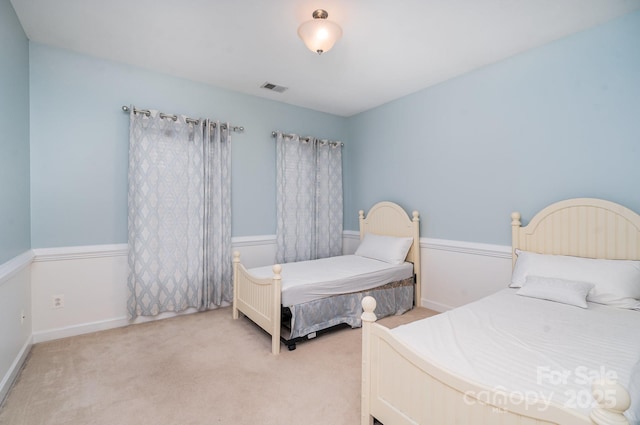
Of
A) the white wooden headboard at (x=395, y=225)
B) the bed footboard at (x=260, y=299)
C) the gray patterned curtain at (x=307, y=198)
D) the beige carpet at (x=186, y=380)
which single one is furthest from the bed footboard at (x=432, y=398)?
the gray patterned curtain at (x=307, y=198)

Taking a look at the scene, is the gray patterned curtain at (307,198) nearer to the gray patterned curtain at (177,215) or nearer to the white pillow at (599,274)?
the gray patterned curtain at (177,215)

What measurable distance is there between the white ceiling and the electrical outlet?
7.50ft

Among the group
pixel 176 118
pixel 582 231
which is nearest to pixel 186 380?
pixel 176 118

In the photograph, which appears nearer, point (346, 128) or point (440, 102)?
point (440, 102)

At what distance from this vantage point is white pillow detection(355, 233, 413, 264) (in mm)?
3562

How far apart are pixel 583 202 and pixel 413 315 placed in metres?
1.90

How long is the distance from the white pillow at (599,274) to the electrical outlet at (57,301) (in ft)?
13.1

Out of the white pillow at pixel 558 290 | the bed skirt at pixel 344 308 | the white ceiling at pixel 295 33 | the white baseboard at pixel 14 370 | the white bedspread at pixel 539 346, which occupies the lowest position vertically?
the white baseboard at pixel 14 370

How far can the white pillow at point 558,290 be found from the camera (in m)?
2.03

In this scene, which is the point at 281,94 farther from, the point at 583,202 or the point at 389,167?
the point at 583,202

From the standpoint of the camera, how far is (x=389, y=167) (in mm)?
4105

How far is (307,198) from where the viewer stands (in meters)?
4.29

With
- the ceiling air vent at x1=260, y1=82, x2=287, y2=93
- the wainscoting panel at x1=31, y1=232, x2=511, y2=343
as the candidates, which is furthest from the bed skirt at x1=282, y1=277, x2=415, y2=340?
the ceiling air vent at x1=260, y1=82, x2=287, y2=93

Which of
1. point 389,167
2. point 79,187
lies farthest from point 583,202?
point 79,187
